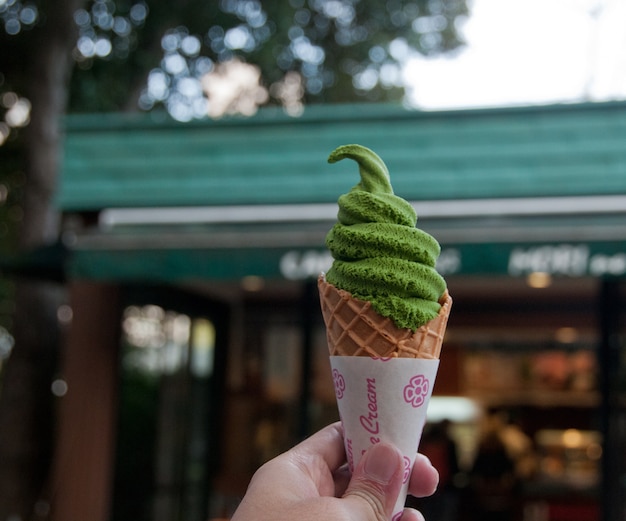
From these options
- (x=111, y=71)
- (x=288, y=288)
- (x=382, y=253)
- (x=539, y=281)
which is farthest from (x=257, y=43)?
(x=382, y=253)

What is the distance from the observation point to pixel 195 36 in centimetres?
1434

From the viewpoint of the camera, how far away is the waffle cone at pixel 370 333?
6.97 ft

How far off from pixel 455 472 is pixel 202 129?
4.87 metres

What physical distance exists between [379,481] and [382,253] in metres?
0.65

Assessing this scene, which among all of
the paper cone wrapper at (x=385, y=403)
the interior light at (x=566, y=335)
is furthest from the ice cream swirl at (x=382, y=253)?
the interior light at (x=566, y=335)

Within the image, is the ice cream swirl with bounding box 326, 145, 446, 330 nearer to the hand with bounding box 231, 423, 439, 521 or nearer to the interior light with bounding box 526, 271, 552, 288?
the hand with bounding box 231, 423, 439, 521

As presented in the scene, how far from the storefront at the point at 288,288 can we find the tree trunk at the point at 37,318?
3.73 ft

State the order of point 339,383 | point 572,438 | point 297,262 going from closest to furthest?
1. point 339,383
2. point 297,262
3. point 572,438

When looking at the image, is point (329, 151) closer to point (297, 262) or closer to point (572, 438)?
point (297, 262)

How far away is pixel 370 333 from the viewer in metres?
2.14

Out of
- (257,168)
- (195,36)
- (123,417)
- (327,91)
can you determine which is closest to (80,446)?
(123,417)

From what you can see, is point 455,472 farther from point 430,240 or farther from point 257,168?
point 430,240

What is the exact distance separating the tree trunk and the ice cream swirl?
7.10 m

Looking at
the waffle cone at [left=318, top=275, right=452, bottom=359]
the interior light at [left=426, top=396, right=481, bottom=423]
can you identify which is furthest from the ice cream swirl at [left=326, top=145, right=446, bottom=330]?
the interior light at [left=426, top=396, right=481, bottom=423]
